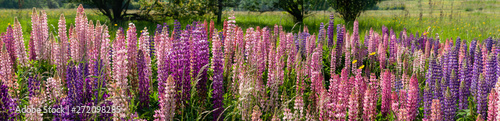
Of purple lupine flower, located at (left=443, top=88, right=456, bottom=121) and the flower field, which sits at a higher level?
the flower field

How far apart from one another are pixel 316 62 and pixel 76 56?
7.72ft

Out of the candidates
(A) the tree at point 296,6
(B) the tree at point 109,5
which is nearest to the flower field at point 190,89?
(B) the tree at point 109,5

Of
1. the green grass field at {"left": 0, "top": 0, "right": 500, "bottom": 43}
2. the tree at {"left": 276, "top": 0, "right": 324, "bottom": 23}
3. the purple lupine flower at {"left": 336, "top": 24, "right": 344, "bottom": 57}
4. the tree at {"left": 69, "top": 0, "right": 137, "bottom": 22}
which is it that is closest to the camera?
the purple lupine flower at {"left": 336, "top": 24, "right": 344, "bottom": 57}

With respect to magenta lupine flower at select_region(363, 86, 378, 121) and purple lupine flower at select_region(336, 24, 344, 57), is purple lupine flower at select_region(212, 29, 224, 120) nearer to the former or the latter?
magenta lupine flower at select_region(363, 86, 378, 121)

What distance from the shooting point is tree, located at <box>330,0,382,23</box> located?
648 inches

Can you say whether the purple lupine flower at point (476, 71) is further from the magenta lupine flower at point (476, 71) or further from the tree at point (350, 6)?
the tree at point (350, 6)

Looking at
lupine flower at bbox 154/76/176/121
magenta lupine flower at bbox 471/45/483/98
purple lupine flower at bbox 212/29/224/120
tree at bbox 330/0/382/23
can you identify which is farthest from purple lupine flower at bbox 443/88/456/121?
tree at bbox 330/0/382/23

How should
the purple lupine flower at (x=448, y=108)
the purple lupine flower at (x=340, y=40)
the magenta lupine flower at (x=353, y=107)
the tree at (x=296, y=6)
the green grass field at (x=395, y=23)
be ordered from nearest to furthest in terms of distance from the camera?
the magenta lupine flower at (x=353, y=107) < the purple lupine flower at (x=448, y=108) < the purple lupine flower at (x=340, y=40) < the green grass field at (x=395, y=23) < the tree at (x=296, y=6)

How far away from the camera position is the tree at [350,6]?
1645 centimetres

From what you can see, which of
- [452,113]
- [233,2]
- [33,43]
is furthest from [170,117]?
[233,2]

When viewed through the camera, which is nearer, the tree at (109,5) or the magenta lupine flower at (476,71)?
the magenta lupine flower at (476,71)

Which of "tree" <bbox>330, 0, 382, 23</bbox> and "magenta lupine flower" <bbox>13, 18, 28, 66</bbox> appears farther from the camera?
"tree" <bbox>330, 0, 382, 23</bbox>

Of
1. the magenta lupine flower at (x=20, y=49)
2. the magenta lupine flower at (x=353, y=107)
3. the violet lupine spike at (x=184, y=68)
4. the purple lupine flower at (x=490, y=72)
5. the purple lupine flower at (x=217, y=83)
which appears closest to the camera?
the magenta lupine flower at (x=353, y=107)

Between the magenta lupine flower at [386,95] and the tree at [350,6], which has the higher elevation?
the tree at [350,6]
